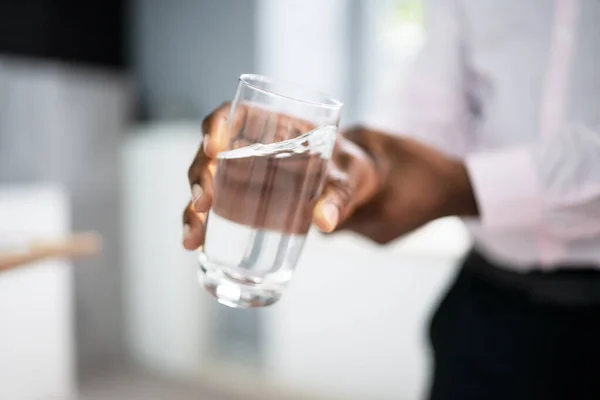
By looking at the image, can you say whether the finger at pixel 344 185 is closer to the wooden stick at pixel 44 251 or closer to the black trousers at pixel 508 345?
the wooden stick at pixel 44 251

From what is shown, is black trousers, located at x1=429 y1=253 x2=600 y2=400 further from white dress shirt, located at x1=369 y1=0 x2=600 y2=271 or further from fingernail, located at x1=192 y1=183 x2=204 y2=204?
fingernail, located at x1=192 y1=183 x2=204 y2=204

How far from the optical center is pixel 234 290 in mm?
383

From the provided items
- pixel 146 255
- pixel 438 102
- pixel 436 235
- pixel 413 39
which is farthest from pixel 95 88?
pixel 438 102

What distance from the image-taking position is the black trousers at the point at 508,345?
679 millimetres

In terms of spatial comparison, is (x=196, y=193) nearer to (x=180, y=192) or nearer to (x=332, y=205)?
(x=332, y=205)

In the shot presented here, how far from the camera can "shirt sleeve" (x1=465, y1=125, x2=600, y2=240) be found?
49cm

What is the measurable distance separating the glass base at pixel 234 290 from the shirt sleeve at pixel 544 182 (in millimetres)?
249

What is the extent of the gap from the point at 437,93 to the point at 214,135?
0.45m

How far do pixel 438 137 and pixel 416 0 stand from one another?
1337 mm

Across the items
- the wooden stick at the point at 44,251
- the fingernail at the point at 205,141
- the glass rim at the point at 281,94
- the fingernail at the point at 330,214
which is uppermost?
the glass rim at the point at 281,94

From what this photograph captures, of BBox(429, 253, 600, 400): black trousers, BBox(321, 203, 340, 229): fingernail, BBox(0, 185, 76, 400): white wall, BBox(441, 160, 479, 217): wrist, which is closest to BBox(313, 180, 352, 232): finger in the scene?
BBox(321, 203, 340, 229): fingernail

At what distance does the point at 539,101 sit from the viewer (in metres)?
0.63

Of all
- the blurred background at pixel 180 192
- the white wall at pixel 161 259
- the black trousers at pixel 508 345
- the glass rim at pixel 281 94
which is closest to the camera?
→ the glass rim at pixel 281 94

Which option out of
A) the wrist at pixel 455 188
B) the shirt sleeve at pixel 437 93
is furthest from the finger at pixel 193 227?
the shirt sleeve at pixel 437 93
